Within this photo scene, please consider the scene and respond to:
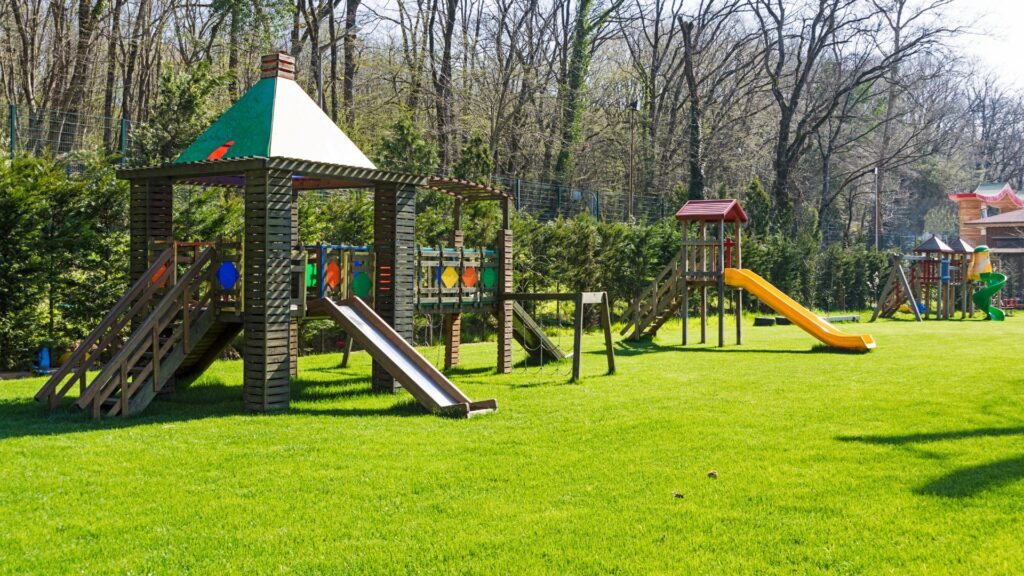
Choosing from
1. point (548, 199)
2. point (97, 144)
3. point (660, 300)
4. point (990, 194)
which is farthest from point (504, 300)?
point (990, 194)

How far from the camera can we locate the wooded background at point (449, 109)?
15477mm

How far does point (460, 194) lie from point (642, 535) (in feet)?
31.5

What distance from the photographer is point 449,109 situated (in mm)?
31609

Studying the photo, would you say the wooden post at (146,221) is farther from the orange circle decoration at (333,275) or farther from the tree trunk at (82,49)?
the tree trunk at (82,49)

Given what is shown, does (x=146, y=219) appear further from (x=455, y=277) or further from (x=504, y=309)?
(x=504, y=309)

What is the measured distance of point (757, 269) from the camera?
3038cm

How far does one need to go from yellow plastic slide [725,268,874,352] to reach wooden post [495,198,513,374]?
7.33m

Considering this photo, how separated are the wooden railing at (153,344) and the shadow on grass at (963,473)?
7166mm

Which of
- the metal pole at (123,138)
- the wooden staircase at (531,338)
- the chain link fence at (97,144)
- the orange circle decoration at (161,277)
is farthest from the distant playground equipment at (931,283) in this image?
the orange circle decoration at (161,277)

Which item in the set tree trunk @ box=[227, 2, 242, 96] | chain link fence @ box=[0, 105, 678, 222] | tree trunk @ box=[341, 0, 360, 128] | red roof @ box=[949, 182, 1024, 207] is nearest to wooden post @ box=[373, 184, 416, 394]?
chain link fence @ box=[0, 105, 678, 222]

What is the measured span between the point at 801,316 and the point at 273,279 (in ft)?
40.4

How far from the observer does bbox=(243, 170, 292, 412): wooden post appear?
10.3 m

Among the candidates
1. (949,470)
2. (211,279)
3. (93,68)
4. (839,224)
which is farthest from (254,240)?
(839,224)

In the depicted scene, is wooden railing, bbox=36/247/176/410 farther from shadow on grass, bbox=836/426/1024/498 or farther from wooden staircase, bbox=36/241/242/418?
shadow on grass, bbox=836/426/1024/498
